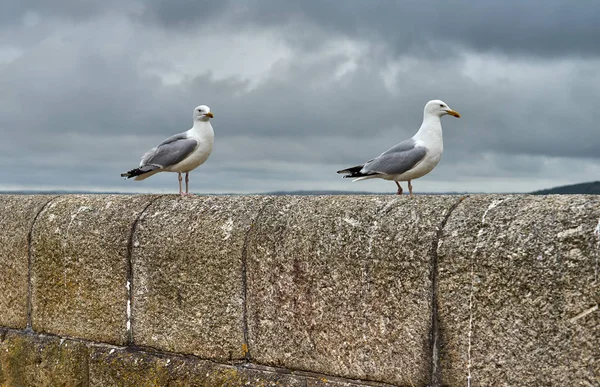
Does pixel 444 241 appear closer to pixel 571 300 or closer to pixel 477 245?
pixel 477 245

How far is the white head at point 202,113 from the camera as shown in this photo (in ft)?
18.0

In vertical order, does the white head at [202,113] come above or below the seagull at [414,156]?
above

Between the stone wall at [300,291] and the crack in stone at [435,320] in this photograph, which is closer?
the stone wall at [300,291]

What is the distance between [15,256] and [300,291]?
2.37 meters

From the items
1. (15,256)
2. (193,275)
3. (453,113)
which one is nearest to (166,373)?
(193,275)

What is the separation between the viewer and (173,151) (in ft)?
17.6

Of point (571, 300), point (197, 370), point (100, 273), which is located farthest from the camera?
point (100, 273)

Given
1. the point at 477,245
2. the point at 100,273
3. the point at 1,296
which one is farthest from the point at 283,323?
the point at 1,296

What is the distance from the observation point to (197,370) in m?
3.98

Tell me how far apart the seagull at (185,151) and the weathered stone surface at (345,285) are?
5.64ft

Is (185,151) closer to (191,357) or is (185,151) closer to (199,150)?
(199,150)

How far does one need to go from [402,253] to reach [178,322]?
4.90 ft

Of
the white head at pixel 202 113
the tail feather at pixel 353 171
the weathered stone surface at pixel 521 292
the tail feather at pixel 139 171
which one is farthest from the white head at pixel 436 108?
the weathered stone surface at pixel 521 292

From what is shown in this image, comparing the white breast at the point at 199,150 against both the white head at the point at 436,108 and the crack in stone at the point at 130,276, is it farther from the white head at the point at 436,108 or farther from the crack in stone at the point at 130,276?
the white head at the point at 436,108
